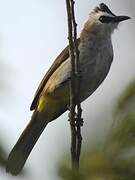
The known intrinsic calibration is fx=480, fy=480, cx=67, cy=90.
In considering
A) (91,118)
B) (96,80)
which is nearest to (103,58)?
(96,80)

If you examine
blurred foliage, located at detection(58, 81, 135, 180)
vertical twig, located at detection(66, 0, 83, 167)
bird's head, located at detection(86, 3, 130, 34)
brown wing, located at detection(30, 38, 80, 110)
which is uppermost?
blurred foliage, located at detection(58, 81, 135, 180)

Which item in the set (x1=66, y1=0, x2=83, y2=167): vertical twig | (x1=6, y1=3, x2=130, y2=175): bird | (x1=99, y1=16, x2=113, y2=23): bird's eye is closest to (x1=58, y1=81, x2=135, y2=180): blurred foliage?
(x1=66, y1=0, x2=83, y2=167): vertical twig

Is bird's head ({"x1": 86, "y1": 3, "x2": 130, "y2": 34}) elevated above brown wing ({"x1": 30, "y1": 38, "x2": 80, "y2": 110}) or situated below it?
above

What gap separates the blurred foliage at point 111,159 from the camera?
33.1 inches

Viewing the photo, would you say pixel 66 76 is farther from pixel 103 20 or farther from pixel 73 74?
pixel 73 74

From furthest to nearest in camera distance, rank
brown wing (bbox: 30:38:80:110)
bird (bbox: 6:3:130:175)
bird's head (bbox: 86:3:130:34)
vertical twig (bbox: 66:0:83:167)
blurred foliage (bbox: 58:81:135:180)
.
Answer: bird's head (bbox: 86:3:130:34)
brown wing (bbox: 30:38:80:110)
bird (bbox: 6:3:130:175)
vertical twig (bbox: 66:0:83:167)
blurred foliage (bbox: 58:81:135:180)

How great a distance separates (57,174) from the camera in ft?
2.88

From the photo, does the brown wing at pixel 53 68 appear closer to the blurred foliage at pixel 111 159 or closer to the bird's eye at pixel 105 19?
the bird's eye at pixel 105 19

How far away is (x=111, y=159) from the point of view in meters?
0.86

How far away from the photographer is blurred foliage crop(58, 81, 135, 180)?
840 millimetres

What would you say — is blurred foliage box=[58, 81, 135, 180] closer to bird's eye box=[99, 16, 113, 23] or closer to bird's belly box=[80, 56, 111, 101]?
bird's belly box=[80, 56, 111, 101]

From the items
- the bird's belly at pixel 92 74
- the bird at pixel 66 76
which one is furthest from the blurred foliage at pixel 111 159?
the bird's belly at pixel 92 74

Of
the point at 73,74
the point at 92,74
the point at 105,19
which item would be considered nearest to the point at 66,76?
the point at 92,74

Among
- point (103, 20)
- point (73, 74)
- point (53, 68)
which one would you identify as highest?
point (73, 74)
